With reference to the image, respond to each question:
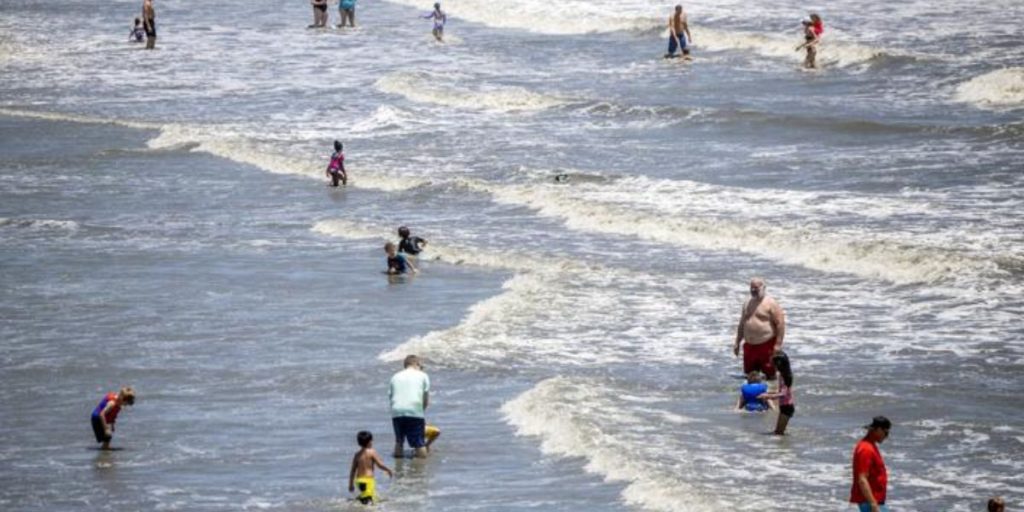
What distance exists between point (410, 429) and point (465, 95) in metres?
25.9

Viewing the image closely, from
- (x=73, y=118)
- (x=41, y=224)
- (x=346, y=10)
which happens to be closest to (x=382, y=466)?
(x=41, y=224)

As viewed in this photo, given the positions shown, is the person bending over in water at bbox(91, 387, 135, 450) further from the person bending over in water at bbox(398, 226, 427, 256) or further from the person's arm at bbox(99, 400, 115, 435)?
the person bending over in water at bbox(398, 226, 427, 256)

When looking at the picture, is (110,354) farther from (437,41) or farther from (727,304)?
(437,41)

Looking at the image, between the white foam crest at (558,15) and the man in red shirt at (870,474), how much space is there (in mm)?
39290

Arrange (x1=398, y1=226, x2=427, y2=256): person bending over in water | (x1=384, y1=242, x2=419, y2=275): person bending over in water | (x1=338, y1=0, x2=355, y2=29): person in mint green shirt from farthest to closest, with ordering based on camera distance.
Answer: (x1=338, y1=0, x2=355, y2=29): person in mint green shirt < (x1=398, y1=226, x2=427, y2=256): person bending over in water < (x1=384, y1=242, x2=419, y2=275): person bending over in water

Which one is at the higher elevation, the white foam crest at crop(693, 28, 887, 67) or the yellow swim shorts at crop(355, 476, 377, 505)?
the white foam crest at crop(693, 28, 887, 67)

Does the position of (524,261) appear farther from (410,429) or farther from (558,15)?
(558,15)

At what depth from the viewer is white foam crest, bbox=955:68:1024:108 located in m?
40.2

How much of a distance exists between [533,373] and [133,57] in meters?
32.3

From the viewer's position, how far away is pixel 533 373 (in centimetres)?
2152

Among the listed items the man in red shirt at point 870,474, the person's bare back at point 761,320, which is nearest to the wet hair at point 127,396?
the person's bare back at point 761,320

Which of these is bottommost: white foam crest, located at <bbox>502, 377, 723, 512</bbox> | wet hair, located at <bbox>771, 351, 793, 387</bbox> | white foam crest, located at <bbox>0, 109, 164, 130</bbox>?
white foam crest, located at <bbox>0, 109, 164, 130</bbox>

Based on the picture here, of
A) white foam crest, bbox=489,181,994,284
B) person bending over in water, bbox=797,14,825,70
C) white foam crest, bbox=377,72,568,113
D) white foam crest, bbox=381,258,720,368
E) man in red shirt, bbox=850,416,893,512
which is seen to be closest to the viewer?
man in red shirt, bbox=850,416,893,512

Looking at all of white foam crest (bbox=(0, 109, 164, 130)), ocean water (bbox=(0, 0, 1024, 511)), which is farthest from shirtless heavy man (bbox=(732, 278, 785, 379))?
white foam crest (bbox=(0, 109, 164, 130))
